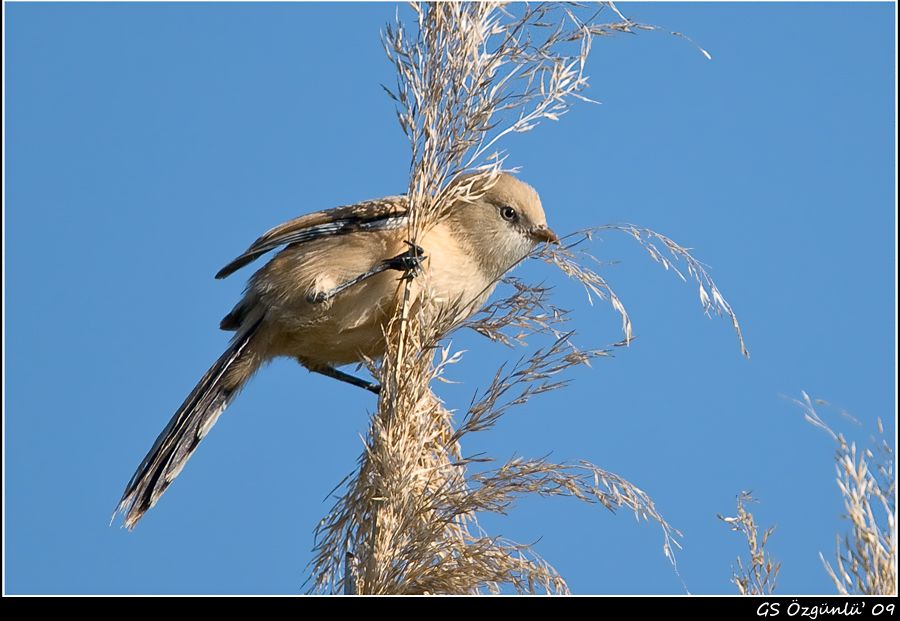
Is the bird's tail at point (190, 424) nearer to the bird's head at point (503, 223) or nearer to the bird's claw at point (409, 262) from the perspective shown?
the bird's claw at point (409, 262)

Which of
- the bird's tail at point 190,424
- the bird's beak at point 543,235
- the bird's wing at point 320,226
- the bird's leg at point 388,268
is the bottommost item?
the bird's tail at point 190,424

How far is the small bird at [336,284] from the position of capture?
4.52m

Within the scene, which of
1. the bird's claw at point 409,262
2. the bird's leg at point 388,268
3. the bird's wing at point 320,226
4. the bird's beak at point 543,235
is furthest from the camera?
the bird's beak at point 543,235

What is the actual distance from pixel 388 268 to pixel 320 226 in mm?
606

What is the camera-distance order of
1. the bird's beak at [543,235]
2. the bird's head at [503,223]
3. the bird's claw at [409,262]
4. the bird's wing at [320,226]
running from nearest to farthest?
the bird's claw at [409,262]
the bird's wing at [320,226]
the bird's head at [503,223]
the bird's beak at [543,235]

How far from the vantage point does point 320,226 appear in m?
4.86

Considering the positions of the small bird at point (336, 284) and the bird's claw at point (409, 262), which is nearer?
the bird's claw at point (409, 262)

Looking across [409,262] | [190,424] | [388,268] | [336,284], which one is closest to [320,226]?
[336,284]

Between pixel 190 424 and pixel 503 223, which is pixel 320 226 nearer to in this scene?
pixel 503 223

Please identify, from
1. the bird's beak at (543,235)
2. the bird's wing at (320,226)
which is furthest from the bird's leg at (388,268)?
the bird's beak at (543,235)

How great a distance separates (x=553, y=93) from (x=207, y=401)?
2.24 meters

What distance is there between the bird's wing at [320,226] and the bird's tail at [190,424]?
343 mm
